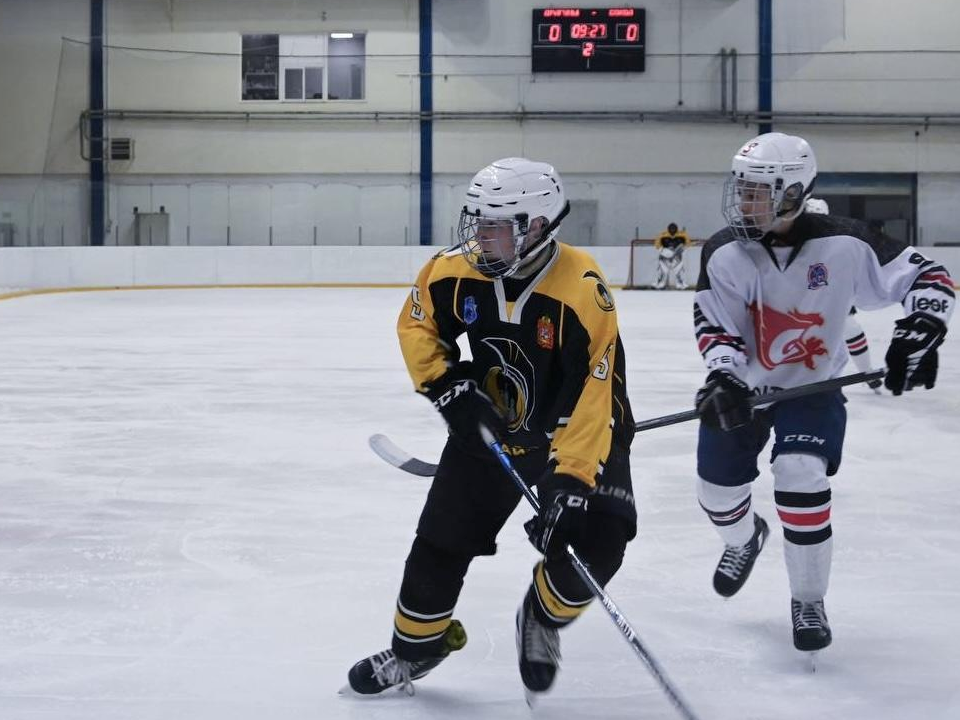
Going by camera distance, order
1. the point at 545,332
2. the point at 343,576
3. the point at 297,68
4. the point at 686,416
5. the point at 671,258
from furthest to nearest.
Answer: the point at 297,68
the point at 671,258
the point at 343,576
the point at 686,416
the point at 545,332

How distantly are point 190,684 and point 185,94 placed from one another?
16.0m

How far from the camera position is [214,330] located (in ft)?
30.7

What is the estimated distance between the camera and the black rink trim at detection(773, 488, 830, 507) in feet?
8.17

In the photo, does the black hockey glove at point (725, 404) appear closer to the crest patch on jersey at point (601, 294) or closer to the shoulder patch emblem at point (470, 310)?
the crest patch on jersey at point (601, 294)

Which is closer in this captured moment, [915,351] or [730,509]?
[915,351]

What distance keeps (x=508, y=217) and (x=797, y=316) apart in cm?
78

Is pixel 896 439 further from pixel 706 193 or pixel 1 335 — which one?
pixel 706 193

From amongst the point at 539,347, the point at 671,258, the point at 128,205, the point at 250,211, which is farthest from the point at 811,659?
the point at 128,205

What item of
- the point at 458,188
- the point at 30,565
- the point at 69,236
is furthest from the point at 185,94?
the point at 30,565

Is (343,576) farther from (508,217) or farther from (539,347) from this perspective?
(508,217)

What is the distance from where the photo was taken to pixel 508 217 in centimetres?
208

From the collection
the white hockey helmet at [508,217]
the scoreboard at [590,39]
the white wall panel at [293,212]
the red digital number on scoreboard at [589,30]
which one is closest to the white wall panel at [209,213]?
the white wall panel at [293,212]

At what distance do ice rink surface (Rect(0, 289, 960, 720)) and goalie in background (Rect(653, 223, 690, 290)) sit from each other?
9.88 meters

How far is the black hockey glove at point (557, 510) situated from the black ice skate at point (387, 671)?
299mm
